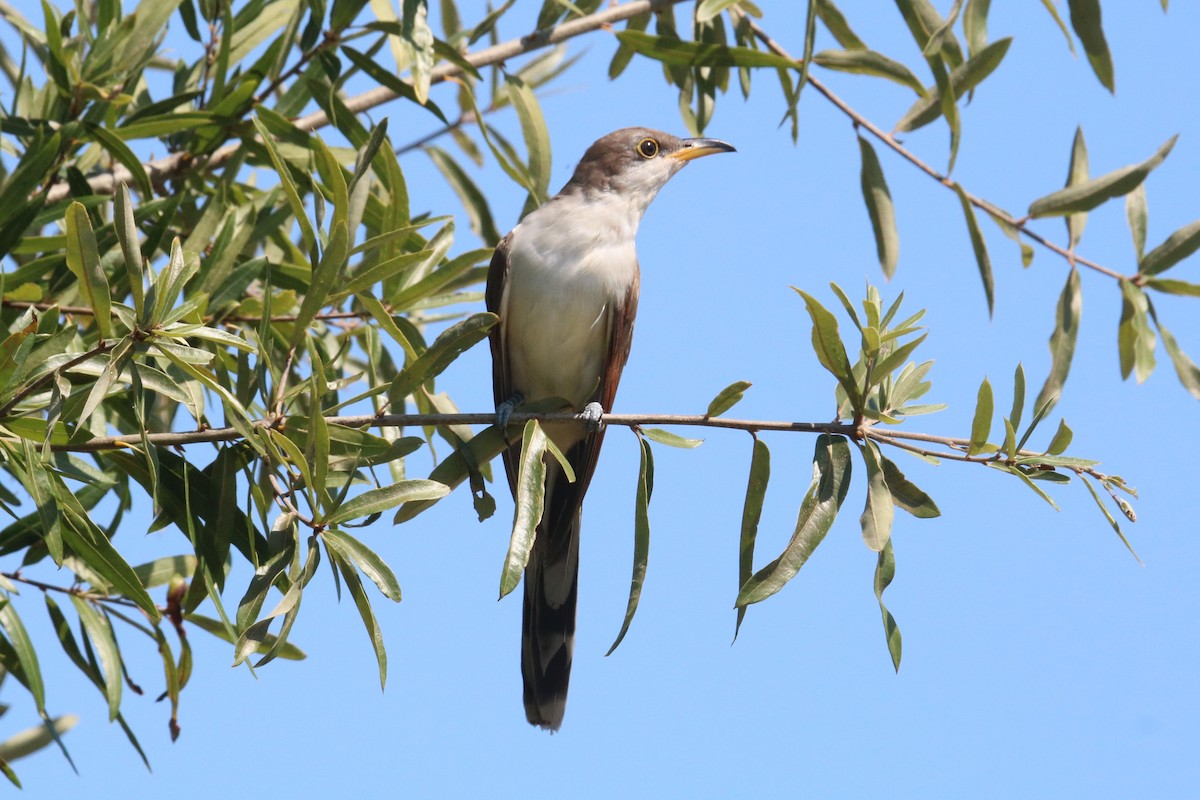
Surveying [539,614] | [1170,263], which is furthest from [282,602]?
[1170,263]

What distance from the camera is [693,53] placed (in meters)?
4.78

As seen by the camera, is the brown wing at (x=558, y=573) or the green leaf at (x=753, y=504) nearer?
the green leaf at (x=753, y=504)

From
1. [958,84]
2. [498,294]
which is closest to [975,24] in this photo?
[958,84]

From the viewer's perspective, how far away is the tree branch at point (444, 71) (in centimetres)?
460

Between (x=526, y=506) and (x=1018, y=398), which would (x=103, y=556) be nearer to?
(x=526, y=506)

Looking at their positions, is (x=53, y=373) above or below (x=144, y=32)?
below

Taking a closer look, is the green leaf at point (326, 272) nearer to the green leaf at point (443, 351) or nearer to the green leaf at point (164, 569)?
the green leaf at point (443, 351)

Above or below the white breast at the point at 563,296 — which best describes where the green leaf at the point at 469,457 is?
below

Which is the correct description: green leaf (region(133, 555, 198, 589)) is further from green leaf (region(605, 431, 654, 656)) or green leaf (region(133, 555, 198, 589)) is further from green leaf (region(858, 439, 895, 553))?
green leaf (region(858, 439, 895, 553))

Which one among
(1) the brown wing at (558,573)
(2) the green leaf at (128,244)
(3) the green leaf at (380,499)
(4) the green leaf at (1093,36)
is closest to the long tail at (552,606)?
(1) the brown wing at (558,573)

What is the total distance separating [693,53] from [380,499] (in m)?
2.43

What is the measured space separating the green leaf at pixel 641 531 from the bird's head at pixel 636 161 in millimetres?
2373

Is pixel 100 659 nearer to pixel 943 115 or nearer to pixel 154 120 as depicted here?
pixel 154 120

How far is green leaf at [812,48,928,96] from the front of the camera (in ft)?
15.9
